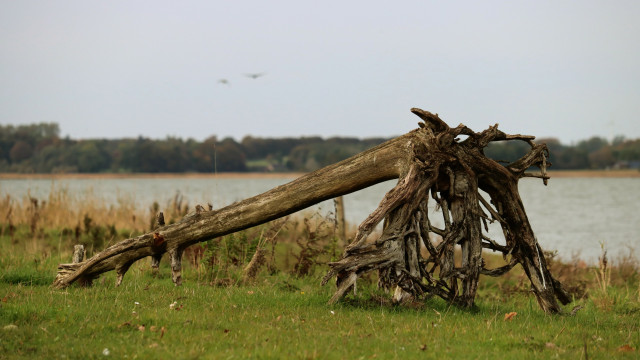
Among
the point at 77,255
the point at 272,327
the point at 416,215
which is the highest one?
the point at 416,215

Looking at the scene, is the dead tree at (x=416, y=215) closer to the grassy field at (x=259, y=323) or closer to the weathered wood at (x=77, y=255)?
the grassy field at (x=259, y=323)

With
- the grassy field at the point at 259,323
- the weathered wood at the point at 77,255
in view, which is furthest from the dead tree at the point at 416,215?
the weathered wood at the point at 77,255

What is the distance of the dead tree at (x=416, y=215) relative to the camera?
777 centimetres

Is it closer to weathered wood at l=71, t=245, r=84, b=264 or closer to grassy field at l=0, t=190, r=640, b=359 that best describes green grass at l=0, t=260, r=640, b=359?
grassy field at l=0, t=190, r=640, b=359

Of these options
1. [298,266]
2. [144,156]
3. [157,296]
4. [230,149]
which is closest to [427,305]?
[157,296]

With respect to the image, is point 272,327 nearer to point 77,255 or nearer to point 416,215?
point 416,215

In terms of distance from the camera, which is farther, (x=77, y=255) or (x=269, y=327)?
(x=77, y=255)

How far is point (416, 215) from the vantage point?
313 inches

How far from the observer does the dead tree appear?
25.5 feet

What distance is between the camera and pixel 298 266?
12.1 meters

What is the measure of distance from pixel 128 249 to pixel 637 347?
6319 millimetres

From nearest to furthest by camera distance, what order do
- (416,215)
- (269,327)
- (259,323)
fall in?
1. (269,327)
2. (259,323)
3. (416,215)

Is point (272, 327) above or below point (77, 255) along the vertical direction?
below

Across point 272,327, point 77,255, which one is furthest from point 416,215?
point 77,255
